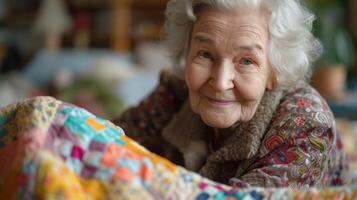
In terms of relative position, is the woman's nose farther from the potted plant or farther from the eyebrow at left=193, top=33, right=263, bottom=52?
the potted plant

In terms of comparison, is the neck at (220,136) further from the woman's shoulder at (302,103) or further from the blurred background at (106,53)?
the blurred background at (106,53)

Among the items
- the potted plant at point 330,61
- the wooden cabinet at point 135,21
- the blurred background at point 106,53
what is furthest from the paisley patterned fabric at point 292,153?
the wooden cabinet at point 135,21

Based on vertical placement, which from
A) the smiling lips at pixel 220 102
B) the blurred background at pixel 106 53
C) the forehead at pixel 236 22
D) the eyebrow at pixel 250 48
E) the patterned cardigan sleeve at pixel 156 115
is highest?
the forehead at pixel 236 22

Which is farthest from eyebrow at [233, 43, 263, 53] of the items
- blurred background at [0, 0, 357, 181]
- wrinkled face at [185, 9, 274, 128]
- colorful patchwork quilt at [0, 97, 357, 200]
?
blurred background at [0, 0, 357, 181]

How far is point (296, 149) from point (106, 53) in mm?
3513

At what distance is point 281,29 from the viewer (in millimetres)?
968

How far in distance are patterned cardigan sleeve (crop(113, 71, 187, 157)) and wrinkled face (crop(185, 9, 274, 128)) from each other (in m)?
0.30

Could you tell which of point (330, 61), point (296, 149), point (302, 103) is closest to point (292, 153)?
point (296, 149)

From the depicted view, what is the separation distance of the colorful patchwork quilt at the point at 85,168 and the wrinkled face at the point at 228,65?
32cm

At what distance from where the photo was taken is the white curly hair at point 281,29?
95cm

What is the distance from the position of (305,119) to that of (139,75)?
2707mm

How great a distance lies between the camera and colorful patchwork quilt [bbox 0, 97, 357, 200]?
59 centimetres

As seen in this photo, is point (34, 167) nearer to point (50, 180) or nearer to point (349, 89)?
point (50, 180)

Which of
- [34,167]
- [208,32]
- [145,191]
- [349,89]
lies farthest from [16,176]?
[349,89]
